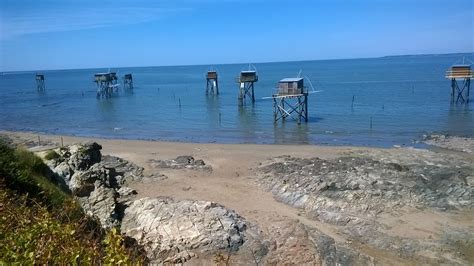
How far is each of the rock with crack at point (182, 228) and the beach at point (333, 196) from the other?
0.33 metres

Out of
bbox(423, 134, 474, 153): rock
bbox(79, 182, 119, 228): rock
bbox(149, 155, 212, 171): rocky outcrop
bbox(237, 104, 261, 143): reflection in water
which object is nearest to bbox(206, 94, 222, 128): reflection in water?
bbox(237, 104, 261, 143): reflection in water

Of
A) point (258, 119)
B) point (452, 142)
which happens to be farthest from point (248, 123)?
point (452, 142)

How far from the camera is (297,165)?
75.3 feet

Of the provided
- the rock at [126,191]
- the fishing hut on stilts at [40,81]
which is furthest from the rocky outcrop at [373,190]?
the fishing hut on stilts at [40,81]

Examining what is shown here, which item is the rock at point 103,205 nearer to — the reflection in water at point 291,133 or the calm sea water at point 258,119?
the calm sea water at point 258,119

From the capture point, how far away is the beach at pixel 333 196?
1351 centimetres

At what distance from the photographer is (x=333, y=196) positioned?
17.8 m

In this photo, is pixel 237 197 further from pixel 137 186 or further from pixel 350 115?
pixel 350 115

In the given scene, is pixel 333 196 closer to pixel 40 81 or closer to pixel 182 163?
pixel 182 163

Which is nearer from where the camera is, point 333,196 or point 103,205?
point 103,205

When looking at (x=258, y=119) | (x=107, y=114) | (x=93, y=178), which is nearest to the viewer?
(x=93, y=178)

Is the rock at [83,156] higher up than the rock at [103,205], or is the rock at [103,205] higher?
the rock at [83,156]

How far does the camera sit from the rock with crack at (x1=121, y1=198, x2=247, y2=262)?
1305 centimetres

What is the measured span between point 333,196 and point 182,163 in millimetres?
10154
